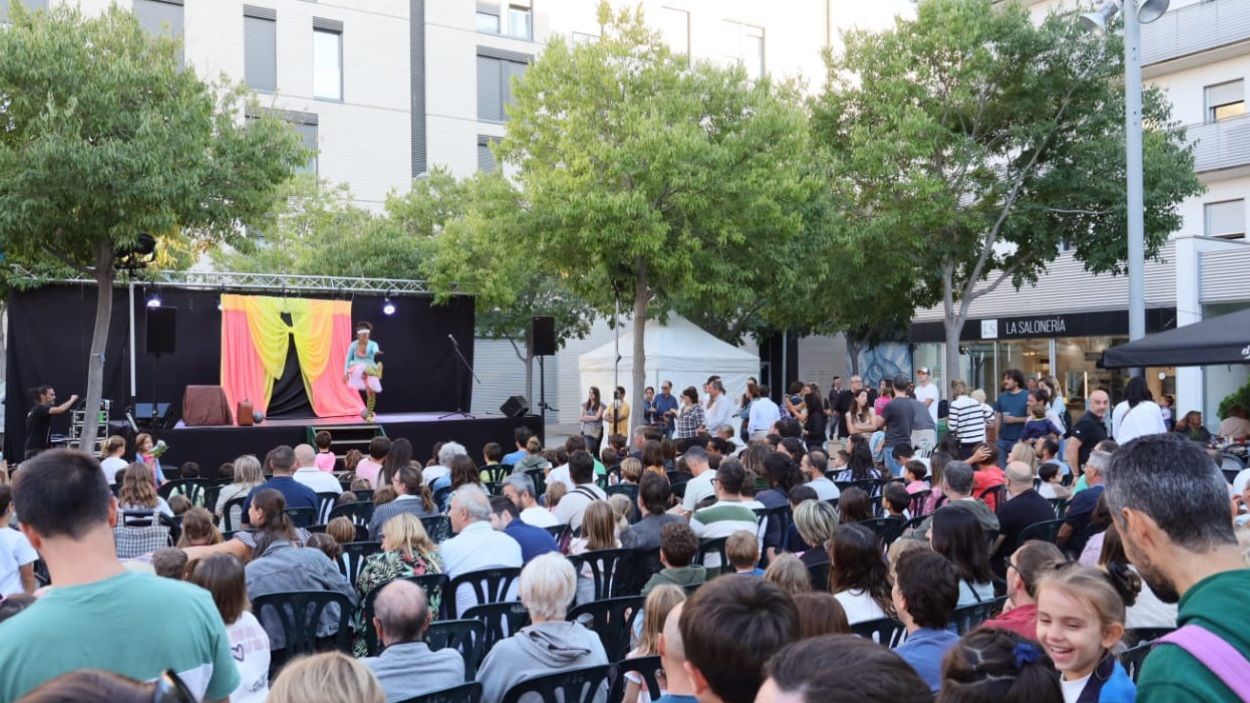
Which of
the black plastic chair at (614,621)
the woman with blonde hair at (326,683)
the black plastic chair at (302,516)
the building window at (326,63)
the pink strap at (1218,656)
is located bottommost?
the black plastic chair at (614,621)

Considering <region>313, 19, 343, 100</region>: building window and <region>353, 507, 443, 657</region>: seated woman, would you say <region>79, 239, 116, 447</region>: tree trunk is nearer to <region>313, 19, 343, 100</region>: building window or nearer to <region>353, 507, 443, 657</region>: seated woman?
<region>353, 507, 443, 657</region>: seated woman

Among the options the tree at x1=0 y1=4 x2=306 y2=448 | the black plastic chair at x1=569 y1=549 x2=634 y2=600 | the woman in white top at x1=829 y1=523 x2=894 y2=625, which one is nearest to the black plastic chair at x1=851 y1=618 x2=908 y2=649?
the woman in white top at x1=829 y1=523 x2=894 y2=625

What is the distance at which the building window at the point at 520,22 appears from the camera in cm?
3206

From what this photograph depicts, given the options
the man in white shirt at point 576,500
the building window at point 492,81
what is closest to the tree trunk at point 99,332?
the man in white shirt at point 576,500

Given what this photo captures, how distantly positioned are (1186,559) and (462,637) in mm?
3235

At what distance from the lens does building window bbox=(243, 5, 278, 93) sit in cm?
2789

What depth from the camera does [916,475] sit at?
26.3 ft

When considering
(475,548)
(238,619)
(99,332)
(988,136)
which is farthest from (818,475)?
(988,136)

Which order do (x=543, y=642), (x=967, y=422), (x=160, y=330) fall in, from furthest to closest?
(x=160, y=330) → (x=967, y=422) → (x=543, y=642)

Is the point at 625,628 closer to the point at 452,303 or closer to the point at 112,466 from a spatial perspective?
the point at 112,466

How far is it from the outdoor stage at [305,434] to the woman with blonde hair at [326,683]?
13195 millimetres

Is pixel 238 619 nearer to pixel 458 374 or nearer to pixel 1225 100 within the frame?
pixel 458 374

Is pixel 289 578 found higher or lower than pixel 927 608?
lower

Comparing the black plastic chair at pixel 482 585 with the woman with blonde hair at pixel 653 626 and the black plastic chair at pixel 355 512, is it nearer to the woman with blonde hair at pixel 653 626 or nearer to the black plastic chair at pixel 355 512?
the woman with blonde hair at pixel 653 626
